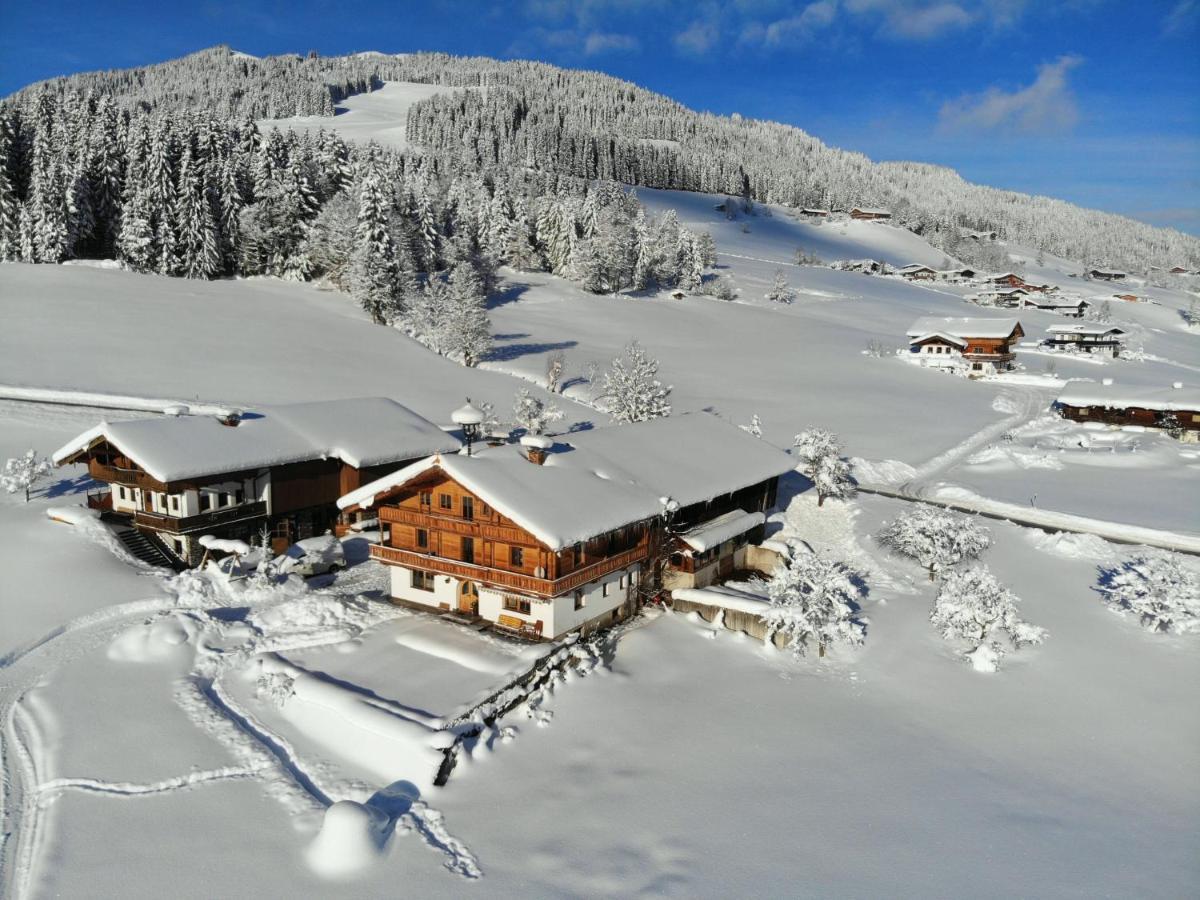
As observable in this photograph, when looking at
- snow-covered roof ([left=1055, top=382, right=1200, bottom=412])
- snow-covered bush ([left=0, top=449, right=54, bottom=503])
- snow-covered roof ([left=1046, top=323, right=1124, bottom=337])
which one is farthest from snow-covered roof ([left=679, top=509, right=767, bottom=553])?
snow-covered roof ([left=1046, top=323, right=1124, bottom=337])

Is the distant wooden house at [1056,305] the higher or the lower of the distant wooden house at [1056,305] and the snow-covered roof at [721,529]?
the higher

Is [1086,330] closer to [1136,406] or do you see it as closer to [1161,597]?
[1136,406]

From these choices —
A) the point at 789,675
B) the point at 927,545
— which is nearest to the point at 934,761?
the point at 789,675

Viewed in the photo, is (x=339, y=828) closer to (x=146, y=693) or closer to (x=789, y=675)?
(x=146, y=693)

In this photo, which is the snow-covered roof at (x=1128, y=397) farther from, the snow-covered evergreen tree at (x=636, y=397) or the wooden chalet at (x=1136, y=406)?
the snow-covered evergreen tree at (x=636, y=397)

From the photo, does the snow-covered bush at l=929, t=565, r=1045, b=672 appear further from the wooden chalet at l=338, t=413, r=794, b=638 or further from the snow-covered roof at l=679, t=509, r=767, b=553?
the wooden chalet at l=338, t=413, r=794, b=638

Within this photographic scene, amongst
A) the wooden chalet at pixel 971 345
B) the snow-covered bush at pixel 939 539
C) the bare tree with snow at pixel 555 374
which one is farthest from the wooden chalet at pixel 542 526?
the wooden chalet at pixel 971 345
